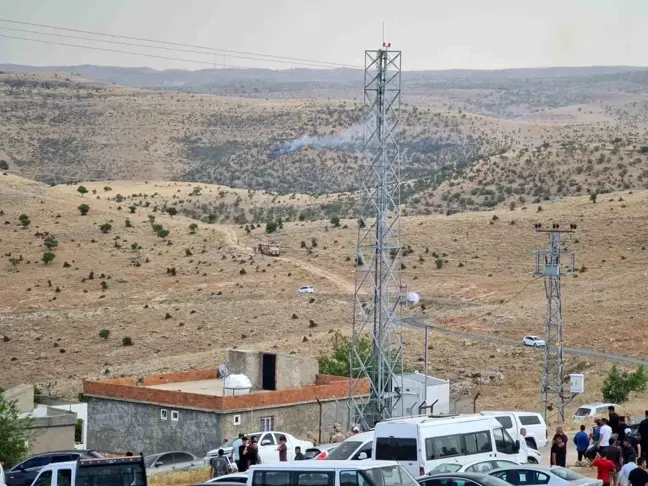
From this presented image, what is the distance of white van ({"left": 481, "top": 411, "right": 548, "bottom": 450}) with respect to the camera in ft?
121

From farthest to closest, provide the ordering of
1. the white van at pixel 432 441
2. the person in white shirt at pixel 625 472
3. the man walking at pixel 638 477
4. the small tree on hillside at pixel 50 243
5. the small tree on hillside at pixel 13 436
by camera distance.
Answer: the small tree on hillside at pixel 50 243, the small tree on hillside at pixel 13 436, the white van at pixel 432 441, the person in white shirt at pixel 625 472, the man walking at pixel 638 477

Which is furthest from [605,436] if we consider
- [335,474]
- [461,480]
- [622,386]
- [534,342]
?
[534,342]

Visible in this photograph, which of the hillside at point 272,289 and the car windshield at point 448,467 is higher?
the car windshield at point 448,467

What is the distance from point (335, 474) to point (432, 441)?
23.7 ft

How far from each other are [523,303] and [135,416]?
131 ft

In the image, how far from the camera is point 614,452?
29266 millimetres

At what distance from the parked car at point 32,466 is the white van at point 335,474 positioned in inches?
384

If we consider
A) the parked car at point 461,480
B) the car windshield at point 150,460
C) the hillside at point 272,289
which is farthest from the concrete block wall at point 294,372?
the parked car at point 461,480

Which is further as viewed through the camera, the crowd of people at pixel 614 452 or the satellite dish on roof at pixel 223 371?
the satellite dish on roof at pixel 223 371

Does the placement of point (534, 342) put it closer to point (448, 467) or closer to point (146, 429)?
point (146, 429)

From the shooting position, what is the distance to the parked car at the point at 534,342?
250 ft

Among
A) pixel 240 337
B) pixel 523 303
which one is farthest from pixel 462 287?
pixel 240 337

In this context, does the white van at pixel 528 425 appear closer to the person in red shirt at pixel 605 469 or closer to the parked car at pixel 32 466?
the person in red shirt at pixel 605 469

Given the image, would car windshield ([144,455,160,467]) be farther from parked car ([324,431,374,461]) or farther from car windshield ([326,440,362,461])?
car windshield ([326,440,362,461])
